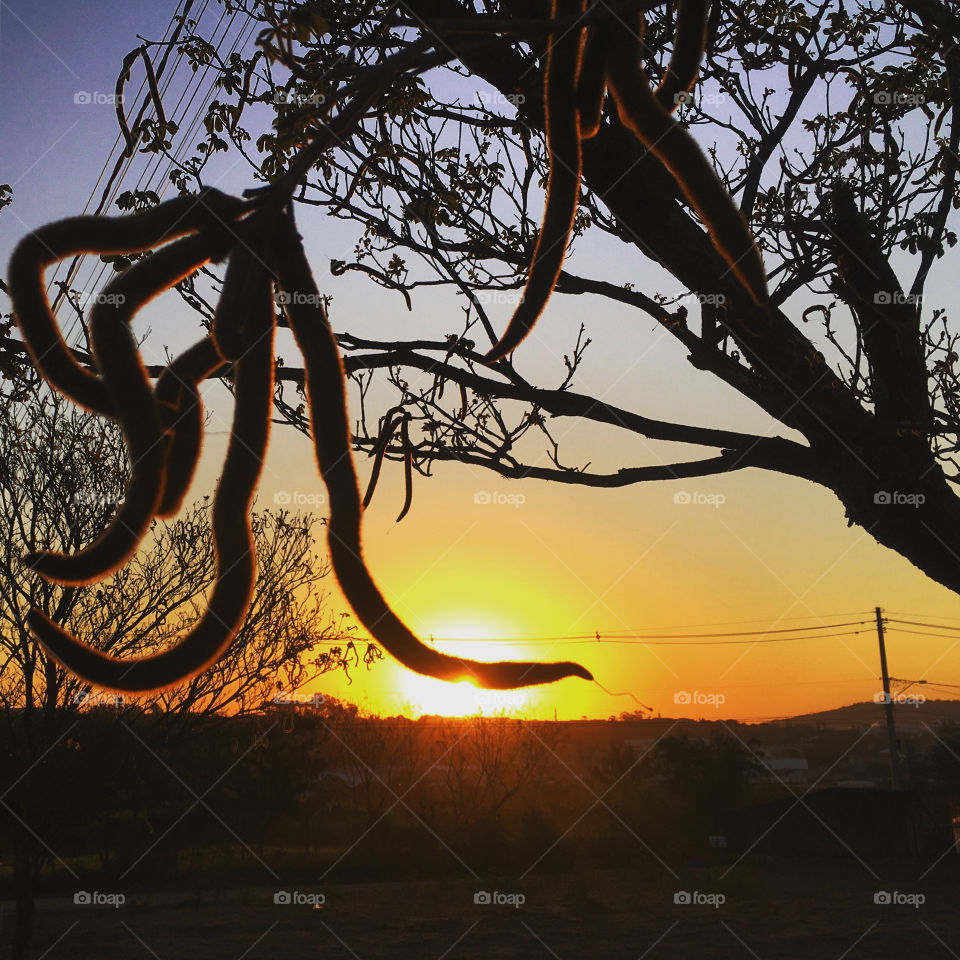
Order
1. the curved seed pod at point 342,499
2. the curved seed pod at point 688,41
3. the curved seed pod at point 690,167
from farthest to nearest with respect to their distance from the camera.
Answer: the curved seed pod at point 688,41
the curved seed pod at point 690,167
the curved seed pod at point 342,499

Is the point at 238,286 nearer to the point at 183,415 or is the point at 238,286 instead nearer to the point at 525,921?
the point at 183,415

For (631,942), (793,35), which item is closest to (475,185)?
(793,35)

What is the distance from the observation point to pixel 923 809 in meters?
33.0

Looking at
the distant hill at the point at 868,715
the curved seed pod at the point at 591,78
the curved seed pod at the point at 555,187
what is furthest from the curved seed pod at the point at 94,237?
the distant hill at the point at 868,715

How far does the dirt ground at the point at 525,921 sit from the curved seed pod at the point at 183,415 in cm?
1768

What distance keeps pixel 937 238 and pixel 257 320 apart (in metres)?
3.96

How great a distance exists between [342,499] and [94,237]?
361mm

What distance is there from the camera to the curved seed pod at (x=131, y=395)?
808mm

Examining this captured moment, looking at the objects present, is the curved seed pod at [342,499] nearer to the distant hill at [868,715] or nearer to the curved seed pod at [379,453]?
the curved seed pod at [379,453]

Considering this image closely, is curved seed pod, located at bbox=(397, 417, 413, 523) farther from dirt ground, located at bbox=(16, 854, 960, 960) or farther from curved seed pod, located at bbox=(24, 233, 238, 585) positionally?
dirt ground, located at bbox=(16, 854, 960, 960)

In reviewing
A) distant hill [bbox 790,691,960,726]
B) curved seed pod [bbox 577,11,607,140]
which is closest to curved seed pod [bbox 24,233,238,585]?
curved seed pod [bbox 577,11,607,140]

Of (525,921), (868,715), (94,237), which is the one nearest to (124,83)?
(94,237)

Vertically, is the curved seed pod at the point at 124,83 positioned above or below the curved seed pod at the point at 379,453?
above

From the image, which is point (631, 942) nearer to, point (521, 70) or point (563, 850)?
point (563, 850)
